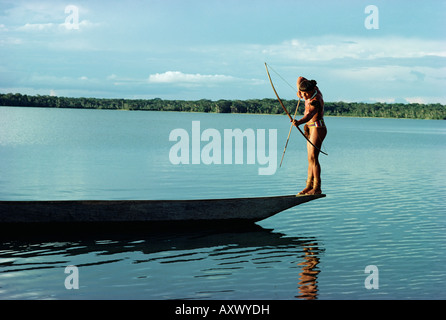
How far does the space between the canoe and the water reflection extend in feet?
1.01

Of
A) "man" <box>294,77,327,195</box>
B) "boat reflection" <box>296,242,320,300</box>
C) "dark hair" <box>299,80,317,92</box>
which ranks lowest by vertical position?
"boat reflection" <box>296,242,320,300</box>

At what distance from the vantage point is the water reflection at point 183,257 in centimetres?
918

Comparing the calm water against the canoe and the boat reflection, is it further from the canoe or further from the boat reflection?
the canoe

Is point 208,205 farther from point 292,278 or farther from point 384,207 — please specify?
point 384,207

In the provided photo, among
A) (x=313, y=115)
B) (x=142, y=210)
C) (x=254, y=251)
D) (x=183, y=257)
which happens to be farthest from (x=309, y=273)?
(x=142, y=210)

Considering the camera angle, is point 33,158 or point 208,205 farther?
point 33,158

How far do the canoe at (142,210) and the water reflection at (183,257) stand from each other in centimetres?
31

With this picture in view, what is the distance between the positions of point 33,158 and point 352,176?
63.1 feet

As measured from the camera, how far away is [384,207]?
1742cm

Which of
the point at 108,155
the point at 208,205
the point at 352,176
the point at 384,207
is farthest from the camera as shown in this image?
the point at 108,155

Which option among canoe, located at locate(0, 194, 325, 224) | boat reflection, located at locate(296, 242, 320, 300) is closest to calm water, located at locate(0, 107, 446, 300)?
boat reflection, located at locate(296, 242, 320, 300)

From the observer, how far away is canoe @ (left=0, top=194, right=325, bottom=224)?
41.2 feet
